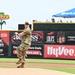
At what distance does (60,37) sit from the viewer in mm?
26516

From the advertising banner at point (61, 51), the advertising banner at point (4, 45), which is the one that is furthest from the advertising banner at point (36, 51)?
the advertising banner at point (4, 45)

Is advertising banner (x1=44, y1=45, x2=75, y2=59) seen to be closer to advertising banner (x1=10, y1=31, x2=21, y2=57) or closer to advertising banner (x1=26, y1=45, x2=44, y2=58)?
advertising banner (x1=26, y1=45, x2=44, y2=58)

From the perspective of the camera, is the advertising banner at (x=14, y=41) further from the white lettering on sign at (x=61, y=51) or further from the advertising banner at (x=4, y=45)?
the white lettering on sign at (x=61, y=51)

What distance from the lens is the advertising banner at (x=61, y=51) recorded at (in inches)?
1022

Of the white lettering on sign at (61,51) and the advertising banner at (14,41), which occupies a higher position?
the advertising banner at (14,41)

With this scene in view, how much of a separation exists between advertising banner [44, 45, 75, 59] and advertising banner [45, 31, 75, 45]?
12.7 inches

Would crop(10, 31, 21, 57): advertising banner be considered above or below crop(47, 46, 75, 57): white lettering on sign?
above

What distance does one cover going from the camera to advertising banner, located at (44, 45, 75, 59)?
25969mm

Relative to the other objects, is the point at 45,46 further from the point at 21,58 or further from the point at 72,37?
the point at 21,58

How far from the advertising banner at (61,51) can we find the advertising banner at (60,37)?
32 centimetres

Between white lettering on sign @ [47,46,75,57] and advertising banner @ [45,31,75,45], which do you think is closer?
white lettering on sign @ [47,46,75,57]

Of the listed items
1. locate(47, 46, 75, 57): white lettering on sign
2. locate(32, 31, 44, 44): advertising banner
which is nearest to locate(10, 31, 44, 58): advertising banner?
locate(32, 31, 44, 44): advertising banner

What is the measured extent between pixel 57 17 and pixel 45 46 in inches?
300

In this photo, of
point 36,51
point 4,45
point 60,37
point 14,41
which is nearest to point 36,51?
point 36,51
